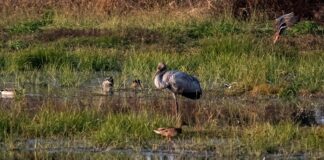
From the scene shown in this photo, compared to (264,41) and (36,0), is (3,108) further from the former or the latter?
(36,0)

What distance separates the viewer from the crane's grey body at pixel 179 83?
1005 centimetres

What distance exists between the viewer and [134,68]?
12945 millimetres

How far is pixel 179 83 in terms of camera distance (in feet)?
32.9

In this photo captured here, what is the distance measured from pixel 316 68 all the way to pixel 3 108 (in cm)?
453

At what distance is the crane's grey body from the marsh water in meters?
0.23

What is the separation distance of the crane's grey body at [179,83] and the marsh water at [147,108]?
23 centimetres

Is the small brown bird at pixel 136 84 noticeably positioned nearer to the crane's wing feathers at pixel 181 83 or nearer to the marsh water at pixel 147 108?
the marsh water at pixel 147 108

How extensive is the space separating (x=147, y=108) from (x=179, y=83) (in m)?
0.40

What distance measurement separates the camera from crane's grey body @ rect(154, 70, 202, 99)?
33.0 feet

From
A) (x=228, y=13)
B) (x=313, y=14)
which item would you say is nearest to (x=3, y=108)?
(x=228, y=13)

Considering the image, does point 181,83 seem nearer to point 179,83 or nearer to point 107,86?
point 179,83

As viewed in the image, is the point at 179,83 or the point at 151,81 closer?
the point at 179,83

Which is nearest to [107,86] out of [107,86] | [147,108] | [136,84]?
[107,86]

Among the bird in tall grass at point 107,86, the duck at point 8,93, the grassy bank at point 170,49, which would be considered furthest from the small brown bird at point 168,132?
the grassy bank at point 170,49
